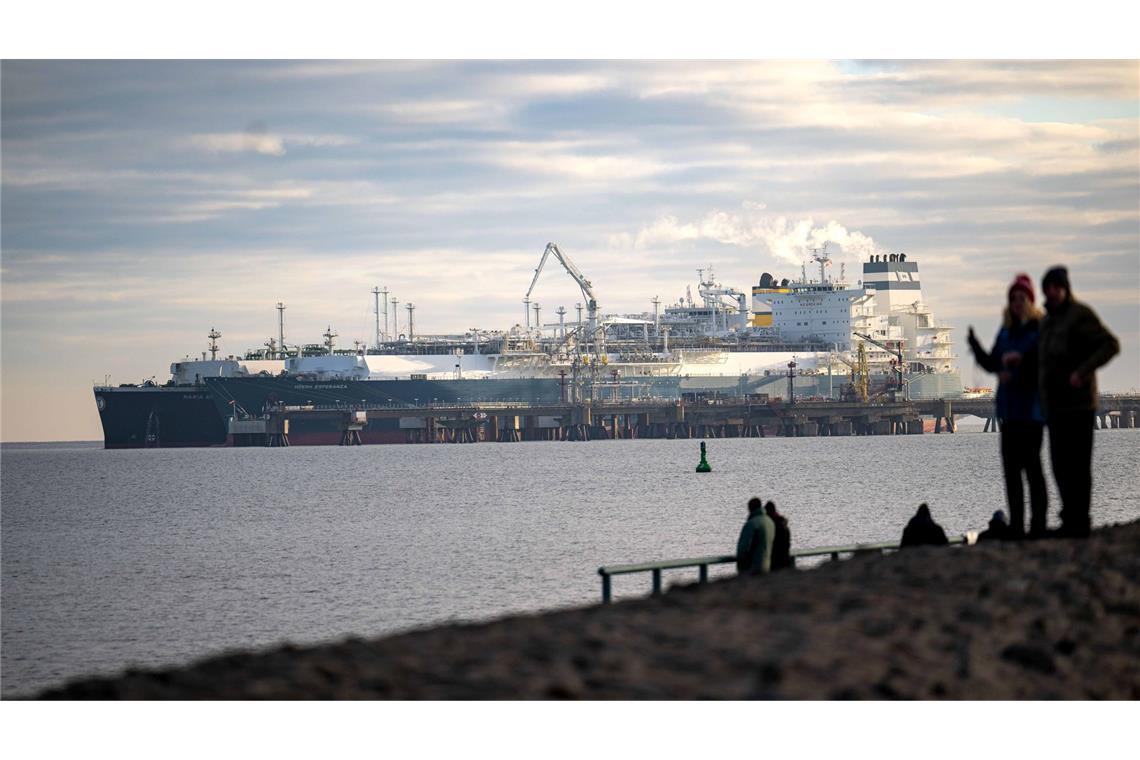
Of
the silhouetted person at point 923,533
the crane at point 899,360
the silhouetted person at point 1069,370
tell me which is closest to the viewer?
the silhouetted person at point 1069,370

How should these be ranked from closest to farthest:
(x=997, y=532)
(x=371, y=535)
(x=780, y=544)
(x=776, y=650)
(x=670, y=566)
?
(x=776, y=650) < (x=670, y=566) < (x=997, y=532) < (x=780, y=544) < (x=371, y=535)

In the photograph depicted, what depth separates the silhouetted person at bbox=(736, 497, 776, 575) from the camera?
1435cm

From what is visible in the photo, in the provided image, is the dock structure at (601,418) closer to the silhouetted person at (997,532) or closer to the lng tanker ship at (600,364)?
the lng tanker ship at (600,364)

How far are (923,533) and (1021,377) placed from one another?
11.1 ft

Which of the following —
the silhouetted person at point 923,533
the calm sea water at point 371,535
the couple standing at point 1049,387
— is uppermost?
the couple standing at point 1049,387

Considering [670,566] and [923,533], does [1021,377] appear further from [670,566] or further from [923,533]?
[670,566]

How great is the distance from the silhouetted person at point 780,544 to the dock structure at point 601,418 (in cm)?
11132

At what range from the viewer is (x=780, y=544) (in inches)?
594

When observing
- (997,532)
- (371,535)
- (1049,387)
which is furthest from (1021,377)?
(371,535)

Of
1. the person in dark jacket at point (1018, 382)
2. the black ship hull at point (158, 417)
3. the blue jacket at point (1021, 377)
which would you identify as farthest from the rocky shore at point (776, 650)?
the black ship hull at point (158, 417)

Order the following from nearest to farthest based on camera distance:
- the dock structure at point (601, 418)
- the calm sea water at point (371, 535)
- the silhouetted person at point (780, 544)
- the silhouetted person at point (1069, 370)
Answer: the silhouetted person at point (1069, 370) → the silhouetted person at point (780, 544) → the calm sea water at point (371, 535) → the dock structure at point (601, 418)

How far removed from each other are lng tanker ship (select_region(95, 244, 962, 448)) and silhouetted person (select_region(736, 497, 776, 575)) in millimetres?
115120

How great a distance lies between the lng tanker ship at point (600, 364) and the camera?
130m

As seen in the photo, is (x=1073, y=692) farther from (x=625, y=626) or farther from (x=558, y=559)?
(x=558, y=559)
